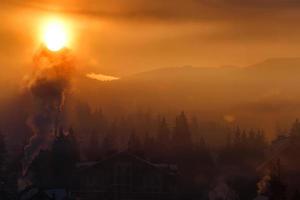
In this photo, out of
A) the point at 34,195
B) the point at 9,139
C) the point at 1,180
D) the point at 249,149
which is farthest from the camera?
the point at 9,139

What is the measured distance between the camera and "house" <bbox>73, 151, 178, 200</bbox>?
84.2 metres

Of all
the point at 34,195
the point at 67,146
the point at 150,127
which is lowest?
the point at 34,195

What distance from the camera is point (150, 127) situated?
571ft

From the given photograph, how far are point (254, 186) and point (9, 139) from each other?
217 ft

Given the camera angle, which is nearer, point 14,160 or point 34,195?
point 34,195

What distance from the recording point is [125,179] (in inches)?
3337

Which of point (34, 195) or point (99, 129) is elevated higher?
point (99, 129)

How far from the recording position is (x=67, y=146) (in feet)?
334

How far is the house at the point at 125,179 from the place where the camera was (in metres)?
84.2

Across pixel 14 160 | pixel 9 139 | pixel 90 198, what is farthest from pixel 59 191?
pixel 9 139

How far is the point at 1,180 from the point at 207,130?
8847 centimetres

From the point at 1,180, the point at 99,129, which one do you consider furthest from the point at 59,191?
the point at 99,129

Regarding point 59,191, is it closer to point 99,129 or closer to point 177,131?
point 177,131

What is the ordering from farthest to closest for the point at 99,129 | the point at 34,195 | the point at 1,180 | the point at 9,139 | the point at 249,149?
the point at 99,129 < the point at 9,139 < the point at 249,149 < the point at 1,180 < the point at 34,195
